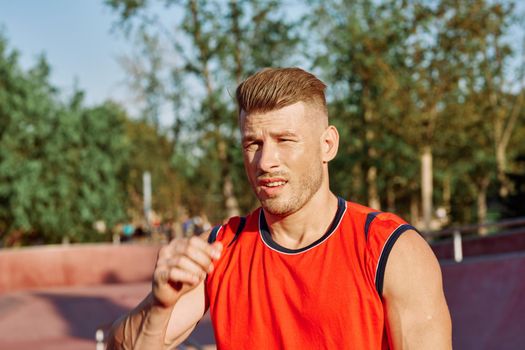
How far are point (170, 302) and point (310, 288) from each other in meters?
0.49

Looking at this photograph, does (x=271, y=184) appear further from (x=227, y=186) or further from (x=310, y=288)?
(x=227, y=186)

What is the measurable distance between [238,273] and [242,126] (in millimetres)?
554

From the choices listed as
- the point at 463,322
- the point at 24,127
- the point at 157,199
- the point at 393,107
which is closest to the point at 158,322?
the point at 463,322

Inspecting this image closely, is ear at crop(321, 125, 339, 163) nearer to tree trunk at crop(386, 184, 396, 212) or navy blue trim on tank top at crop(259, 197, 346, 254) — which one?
navy blue trim on tank top at crop(259, 197, 346, 254)

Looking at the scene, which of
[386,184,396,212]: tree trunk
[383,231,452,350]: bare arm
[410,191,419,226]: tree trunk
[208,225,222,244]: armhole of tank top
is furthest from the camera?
[410,191,419,226]: tree trunk

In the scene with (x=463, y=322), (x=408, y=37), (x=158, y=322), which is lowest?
(x=463, y=322)

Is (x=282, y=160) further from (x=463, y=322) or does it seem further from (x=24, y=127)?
(x=24, y=127)

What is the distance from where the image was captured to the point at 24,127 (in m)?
30.7

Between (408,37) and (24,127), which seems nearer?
(408,37)

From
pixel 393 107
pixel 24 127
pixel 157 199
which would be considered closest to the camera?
pixel 393 107

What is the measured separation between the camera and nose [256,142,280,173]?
8.74 feet

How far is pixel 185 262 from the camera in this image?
227cm

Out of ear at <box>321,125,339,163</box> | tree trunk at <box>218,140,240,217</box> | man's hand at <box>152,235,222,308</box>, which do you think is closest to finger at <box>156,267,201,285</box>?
man's hand at <box>152,235,222,308</box>

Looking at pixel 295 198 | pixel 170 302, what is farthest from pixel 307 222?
pixel 170 302
